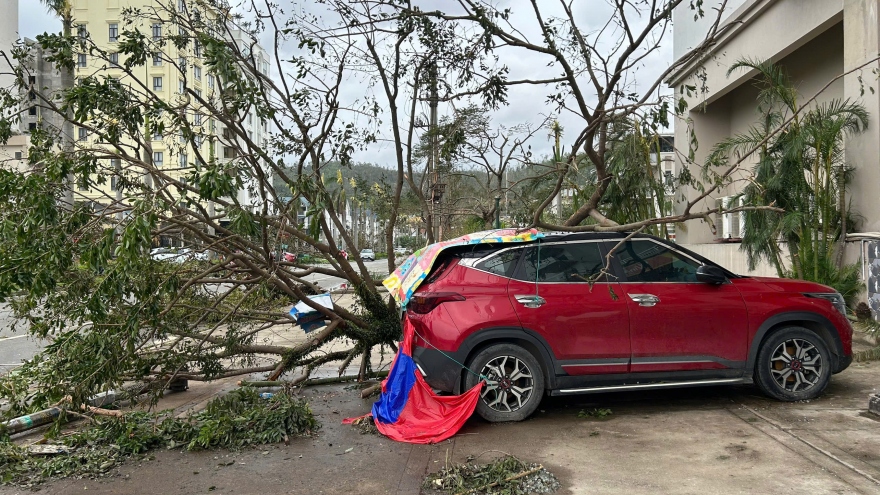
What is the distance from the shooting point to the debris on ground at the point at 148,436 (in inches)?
211

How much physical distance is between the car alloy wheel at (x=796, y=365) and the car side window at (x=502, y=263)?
2682mm

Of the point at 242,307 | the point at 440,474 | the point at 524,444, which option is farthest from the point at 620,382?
the point at 242,307

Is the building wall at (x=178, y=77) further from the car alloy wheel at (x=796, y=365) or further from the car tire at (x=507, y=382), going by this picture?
the car alloy wheel at (x=796, y=365)

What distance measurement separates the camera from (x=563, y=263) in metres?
6.59

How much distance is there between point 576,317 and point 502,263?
855mm

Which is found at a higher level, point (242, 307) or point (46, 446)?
point (242, 307)

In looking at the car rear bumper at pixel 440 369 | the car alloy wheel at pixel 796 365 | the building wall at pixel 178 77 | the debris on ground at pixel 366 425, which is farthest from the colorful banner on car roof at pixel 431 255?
the car alloy wheel at pixel 796 365

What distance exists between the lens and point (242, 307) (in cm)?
812

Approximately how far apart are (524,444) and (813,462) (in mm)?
2151

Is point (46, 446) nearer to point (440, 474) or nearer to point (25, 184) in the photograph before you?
point (25, 184)

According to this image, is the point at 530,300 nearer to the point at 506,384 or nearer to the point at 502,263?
the point at 502,263

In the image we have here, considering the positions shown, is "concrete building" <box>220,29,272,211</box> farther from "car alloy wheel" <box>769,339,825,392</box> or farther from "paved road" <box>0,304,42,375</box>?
"car alloy wheel" <box>769,339,825,392</box>

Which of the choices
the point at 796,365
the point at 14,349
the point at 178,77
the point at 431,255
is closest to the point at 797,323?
the point at 796,365

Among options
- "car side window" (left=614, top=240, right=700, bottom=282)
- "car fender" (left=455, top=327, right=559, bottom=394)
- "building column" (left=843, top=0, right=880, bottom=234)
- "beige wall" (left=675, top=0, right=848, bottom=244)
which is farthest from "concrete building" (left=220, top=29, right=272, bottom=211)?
"building column" (left=843, top=0, right=880, bottom=234)
